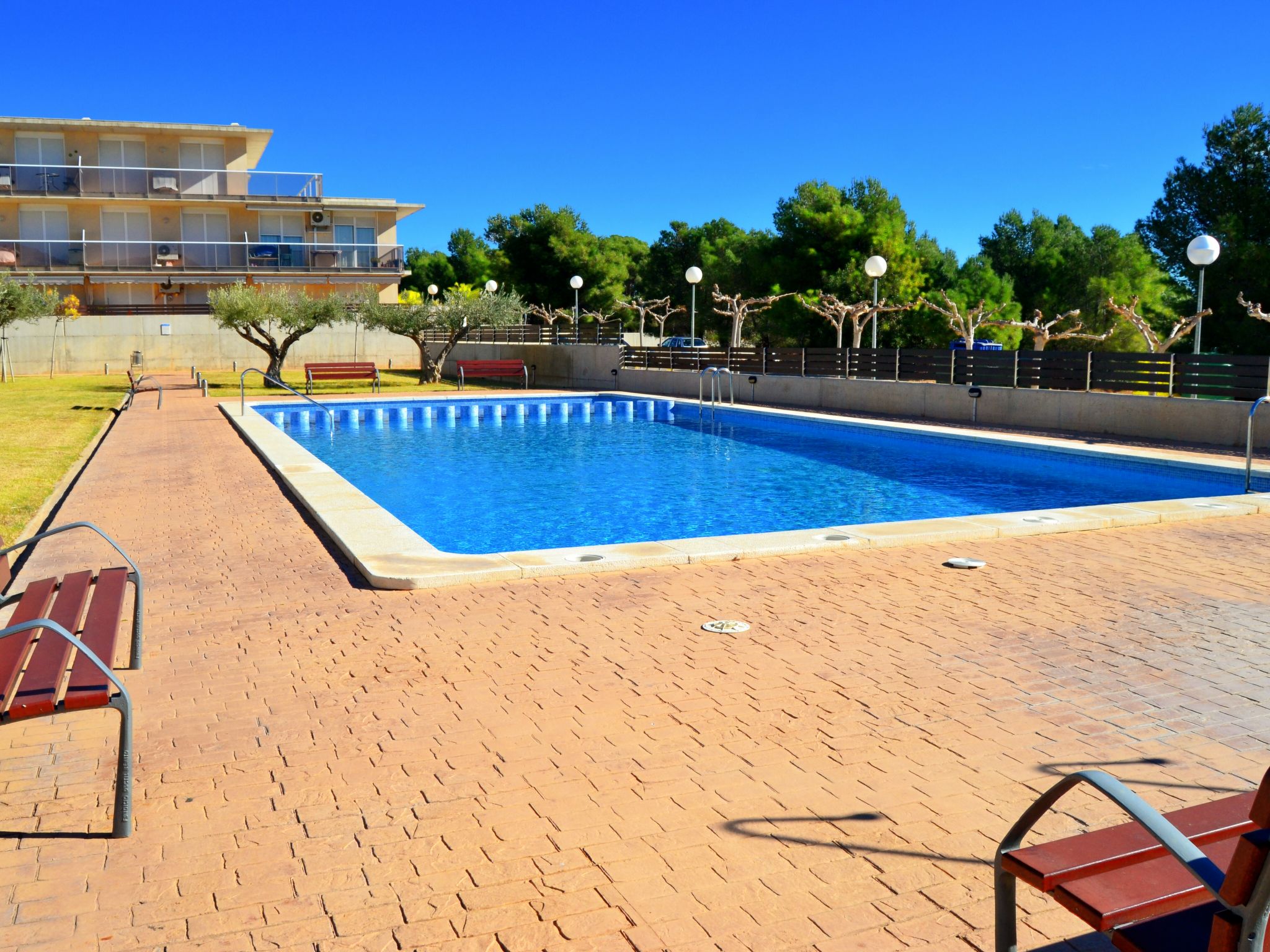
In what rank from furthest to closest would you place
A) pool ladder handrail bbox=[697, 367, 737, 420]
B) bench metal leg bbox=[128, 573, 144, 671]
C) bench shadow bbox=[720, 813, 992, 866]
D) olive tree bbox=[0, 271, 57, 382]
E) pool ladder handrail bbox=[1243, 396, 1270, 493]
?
1. olive tree bbox=[0, 271, 57, 382]
2. pool ladder handrail bbox=[697, 367, 737, 420]
3. pool ladder handrail bbox=[1243, 396, 1270, 493]
4. bench metal leg bbox=[128, 573, 144, 671]
5. bench shadow bbox=[720, 813, 992, 866]

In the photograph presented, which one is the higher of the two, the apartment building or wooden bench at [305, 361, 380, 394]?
the apartment building

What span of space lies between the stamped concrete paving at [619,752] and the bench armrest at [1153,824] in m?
0.68

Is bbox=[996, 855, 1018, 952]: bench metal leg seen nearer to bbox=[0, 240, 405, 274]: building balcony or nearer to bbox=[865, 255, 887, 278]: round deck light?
bbox=[865, 255, 887, 278]: round deck light

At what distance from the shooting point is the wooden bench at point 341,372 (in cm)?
2736

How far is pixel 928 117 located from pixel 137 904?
213 feet

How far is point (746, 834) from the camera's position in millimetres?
3400

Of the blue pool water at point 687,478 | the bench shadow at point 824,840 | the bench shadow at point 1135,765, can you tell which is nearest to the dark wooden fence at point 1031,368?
the blue pool water at point 687,478

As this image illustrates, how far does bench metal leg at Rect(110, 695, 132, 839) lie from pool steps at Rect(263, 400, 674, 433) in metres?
17.5

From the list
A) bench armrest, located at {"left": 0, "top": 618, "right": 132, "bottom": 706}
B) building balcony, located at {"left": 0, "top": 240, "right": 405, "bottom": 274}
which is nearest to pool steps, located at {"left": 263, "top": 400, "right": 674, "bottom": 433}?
bench armrest, located at {"left": 0, "top": 618, "right": 132, "bottom": 706}

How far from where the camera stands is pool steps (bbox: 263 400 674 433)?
70.5ft

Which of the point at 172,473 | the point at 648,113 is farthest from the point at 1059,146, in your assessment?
the point at 172,473

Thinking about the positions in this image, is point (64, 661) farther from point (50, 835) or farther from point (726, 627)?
point (726, 627)

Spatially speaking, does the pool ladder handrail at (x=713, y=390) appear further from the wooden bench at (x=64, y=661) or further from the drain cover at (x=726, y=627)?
the wooden bench at (x=64, y=661)

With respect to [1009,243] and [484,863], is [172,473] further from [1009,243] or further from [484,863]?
[1009,243]
